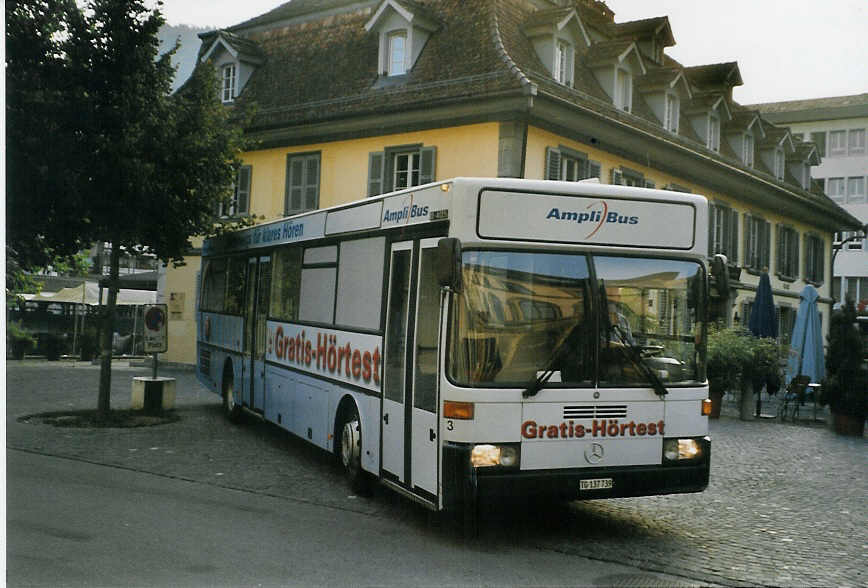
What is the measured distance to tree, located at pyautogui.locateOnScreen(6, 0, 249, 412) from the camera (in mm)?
12211

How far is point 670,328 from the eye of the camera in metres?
7.68

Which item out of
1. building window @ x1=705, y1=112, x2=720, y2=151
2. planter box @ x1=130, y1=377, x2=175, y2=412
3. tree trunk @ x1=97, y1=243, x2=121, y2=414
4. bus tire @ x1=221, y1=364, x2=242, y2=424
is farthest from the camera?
building window @ x1=705, y1=112, x2=720, y2=151

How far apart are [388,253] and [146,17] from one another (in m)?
6.19

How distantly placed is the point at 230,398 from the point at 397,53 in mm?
Answer: 11464

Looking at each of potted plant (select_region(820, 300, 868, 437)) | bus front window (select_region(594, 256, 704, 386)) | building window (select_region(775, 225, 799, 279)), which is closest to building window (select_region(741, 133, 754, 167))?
building window (select_region(775, 225, 799, 279))

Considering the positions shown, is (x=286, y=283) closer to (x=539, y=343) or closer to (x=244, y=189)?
(x=539, y=343)

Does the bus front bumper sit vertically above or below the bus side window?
below

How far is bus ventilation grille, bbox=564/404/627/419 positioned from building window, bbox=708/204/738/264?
22.8m

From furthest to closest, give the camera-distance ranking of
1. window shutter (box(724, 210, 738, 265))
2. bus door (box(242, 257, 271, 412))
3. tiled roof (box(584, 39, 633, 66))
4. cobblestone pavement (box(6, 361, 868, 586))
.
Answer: window shutter (box(724, 210, 738, 265))
tiled roof (box(584, 39, 633, 66))
bus door (box(242, 257, 271, 412))
cobblestone pavement (box(6, 361, 868, 586))

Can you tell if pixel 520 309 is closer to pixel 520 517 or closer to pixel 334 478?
pixel 520 517

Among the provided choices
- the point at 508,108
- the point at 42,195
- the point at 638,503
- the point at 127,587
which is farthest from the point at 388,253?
the point at 508,108

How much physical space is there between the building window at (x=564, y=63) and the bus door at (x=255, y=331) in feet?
38.3

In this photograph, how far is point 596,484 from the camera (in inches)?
289

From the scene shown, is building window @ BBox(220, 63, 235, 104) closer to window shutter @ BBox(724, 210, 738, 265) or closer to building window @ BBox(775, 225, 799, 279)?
window shutter @ BBox(724, 210, 738, 265)
